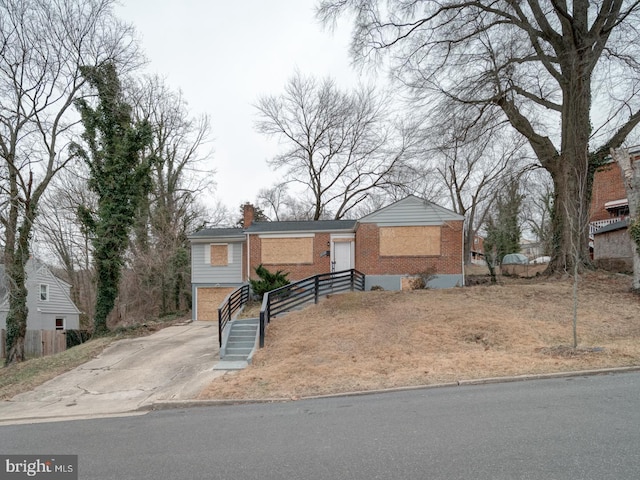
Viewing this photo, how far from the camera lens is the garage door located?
891 inches

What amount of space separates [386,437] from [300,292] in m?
10.3

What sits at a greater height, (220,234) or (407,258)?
(220,234)

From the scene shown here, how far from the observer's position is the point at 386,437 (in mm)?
5031

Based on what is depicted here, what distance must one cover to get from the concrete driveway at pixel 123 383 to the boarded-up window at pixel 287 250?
23.3 feet

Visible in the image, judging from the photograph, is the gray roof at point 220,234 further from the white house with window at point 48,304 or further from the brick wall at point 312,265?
the white house with window at point 48,304

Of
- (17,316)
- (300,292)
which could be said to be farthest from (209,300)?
(300,292)

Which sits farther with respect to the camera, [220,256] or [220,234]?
[220,234]

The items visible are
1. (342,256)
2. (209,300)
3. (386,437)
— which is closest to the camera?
(386,437)

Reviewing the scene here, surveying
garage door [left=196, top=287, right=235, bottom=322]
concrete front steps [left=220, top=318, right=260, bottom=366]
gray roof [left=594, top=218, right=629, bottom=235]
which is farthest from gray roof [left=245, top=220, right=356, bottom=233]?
gray roof [left=594, top=218, right=629, bottom=235]

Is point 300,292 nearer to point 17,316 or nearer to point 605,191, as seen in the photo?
point 17,316

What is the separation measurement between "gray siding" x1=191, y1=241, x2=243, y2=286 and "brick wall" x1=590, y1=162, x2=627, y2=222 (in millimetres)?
24627

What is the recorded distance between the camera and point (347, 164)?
3466 cm

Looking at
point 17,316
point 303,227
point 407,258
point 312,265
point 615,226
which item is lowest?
point 17,316

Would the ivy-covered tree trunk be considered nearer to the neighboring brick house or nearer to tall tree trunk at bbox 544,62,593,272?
tall tree trunk at bbox 544,62,593,272
